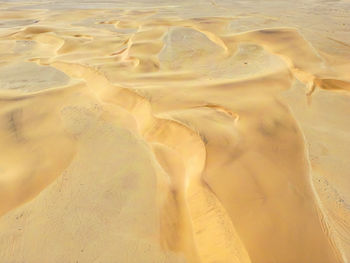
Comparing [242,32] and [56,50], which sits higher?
[242,32]

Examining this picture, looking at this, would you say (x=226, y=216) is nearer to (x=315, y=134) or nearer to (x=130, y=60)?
(x=315, y=134)

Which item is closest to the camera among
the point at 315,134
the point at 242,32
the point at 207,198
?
the point at 207,198

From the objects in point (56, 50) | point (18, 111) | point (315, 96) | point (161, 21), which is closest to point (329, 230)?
point (315, 96)

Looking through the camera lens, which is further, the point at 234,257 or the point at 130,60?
the point at 130,60

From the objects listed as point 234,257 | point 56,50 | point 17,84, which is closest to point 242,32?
point 56,50

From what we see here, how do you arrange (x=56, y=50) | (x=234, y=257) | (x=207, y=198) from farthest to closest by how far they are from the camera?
1. (x=56, y=50)
2. (x=207, y=198)
3. (x=234, y=257)

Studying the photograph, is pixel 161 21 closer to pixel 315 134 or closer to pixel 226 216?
pixel 315 134
